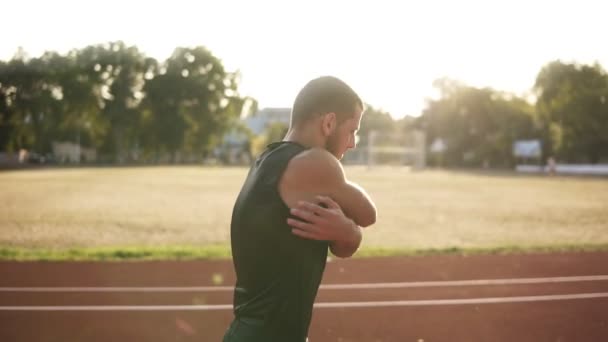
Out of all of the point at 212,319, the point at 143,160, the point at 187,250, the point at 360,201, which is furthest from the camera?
the point at 143,160

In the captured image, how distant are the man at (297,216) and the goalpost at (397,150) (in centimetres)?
6124

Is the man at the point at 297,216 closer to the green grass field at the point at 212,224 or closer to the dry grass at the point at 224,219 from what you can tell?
the green grass field at the point at 212,224

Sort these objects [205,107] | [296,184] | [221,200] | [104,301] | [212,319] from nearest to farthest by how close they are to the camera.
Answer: [296,184]
[212,319]
[104,301]
[221,200]
[205,107]

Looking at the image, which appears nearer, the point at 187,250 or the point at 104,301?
the point at 104,301

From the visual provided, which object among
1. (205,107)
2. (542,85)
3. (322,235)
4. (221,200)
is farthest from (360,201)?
(205,107)

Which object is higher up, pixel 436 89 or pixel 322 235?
pixel 436 89

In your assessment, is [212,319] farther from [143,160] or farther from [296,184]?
[143,160]

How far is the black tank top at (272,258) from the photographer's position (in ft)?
5.82

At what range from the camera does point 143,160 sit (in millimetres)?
85562

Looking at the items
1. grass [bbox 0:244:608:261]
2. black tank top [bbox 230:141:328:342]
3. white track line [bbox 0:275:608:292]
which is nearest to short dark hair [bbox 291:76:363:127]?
black tank top [bbox 230:141:328:342]

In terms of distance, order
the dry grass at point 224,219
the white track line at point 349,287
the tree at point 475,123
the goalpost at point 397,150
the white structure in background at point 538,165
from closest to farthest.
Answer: the white track line at point 349,287
the dry grass at point 224,219
the white structure in background at point 538,165
the goalpost at point 397,150
the tree at point 475,123

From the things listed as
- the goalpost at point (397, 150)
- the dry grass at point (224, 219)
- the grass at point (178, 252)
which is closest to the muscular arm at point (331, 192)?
the grass at point (178, 252)

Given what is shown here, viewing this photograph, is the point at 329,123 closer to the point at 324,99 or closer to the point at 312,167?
the point at 324,99

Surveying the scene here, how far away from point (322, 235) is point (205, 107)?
79318 mm
